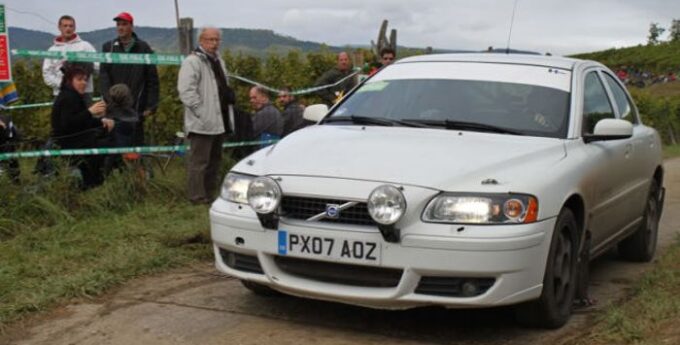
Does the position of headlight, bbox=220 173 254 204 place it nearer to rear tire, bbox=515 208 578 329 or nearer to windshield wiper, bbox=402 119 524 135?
windshield wiper, bbox=402 119 524 135

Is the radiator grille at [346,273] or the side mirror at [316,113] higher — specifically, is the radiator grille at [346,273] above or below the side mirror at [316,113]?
below

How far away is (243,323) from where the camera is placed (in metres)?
5.19

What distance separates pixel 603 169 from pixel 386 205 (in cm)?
195

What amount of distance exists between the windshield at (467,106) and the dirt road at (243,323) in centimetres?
116

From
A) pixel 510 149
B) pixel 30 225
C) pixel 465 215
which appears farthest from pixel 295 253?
pixel 30 225

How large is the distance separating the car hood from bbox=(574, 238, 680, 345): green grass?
92 cm

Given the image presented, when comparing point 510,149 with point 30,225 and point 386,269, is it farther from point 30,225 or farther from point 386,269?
point 30,225

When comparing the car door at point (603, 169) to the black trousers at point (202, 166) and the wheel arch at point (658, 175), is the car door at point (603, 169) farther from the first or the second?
the black trousers at point (202, 166)

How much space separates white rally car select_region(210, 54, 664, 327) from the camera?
15.1 ft

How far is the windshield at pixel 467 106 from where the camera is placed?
5730 millimetres

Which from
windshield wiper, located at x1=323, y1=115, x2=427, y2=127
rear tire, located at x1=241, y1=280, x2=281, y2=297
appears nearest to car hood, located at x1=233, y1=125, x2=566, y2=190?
windshield wiper, located at x1=323, y1=115, x2=427, y2=127

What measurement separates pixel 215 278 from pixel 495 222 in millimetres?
2433

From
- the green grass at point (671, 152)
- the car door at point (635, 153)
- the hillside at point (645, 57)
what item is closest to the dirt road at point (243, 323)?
the car door at point (635, 153)

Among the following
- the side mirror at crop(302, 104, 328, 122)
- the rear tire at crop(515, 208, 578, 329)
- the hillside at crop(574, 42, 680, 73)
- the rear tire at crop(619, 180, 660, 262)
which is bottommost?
the hillside at crop(574, 42, 680, 73)
